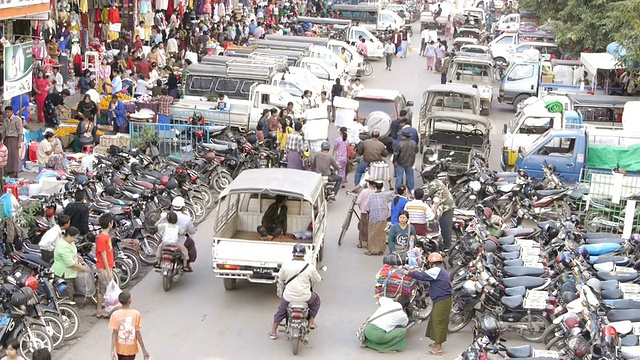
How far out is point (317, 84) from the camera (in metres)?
29.2

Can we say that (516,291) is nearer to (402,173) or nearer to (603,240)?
(603,240)

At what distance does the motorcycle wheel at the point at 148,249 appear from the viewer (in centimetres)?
1523

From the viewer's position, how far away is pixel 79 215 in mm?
14641

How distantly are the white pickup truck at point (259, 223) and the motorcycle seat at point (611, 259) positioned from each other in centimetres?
410

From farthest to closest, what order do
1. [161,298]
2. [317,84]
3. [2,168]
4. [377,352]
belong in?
[317,84] < [2,168] < [161,298] < [377,352]

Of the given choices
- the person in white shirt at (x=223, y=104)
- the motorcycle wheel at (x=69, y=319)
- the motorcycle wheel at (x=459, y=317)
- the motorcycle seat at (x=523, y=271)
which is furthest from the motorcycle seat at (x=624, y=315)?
the person in white shirt at (x=223, y=104)

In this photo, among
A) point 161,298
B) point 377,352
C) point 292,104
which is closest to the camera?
point 377,352

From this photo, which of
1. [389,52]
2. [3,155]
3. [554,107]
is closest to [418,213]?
[3,155]

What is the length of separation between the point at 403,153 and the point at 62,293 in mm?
8537

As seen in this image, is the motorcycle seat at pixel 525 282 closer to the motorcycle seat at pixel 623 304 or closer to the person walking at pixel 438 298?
the motorcycle seat at pixel 623 304

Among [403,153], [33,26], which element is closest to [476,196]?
[403,153]

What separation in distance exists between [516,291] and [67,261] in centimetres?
593

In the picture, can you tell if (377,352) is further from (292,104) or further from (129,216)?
(292,104)

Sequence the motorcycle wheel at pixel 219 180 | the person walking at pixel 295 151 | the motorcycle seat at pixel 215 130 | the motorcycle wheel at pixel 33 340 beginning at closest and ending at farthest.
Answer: the motorcycle wheel at pixel 33 340 < the person walking at pixel 295 151 < the motorcycle wheel at pixel 219 180 < the motorcycle seat at pixel 215 130
